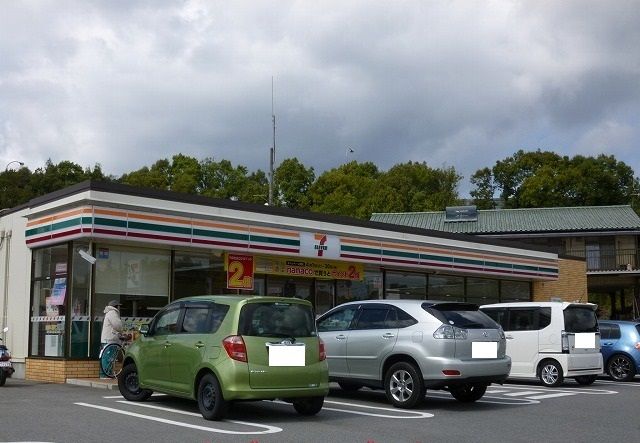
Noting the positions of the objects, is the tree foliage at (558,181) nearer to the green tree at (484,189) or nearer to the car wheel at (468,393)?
the green tree at (484,189)

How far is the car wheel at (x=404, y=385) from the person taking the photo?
11.3 m

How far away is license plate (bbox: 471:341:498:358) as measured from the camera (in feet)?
37.5

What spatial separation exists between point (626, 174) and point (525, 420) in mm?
64442

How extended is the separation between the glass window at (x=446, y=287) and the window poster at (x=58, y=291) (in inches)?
466

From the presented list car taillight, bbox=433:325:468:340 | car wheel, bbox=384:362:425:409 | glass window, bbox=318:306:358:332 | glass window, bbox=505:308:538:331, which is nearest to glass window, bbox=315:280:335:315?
glass window, bbox=505:308:538:331

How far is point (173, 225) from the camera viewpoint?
1659cm

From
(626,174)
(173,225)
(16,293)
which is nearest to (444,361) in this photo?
(173,225)

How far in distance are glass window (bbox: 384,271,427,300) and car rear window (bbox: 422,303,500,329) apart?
10.4 m

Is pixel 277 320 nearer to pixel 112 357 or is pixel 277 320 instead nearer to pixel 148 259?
pixel 112 357

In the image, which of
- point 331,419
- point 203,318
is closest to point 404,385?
point 331,419

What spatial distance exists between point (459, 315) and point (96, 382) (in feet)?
23.1

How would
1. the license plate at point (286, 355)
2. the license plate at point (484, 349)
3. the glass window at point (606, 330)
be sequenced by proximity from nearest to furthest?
1. the license plate at point (286, 355)
2. the license plate at point (484, 349)
3. the glass window at point (606, 330)

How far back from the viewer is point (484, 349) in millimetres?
11531

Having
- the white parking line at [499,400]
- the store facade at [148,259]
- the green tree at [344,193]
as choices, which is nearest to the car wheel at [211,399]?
the white parking line at [499,400]
